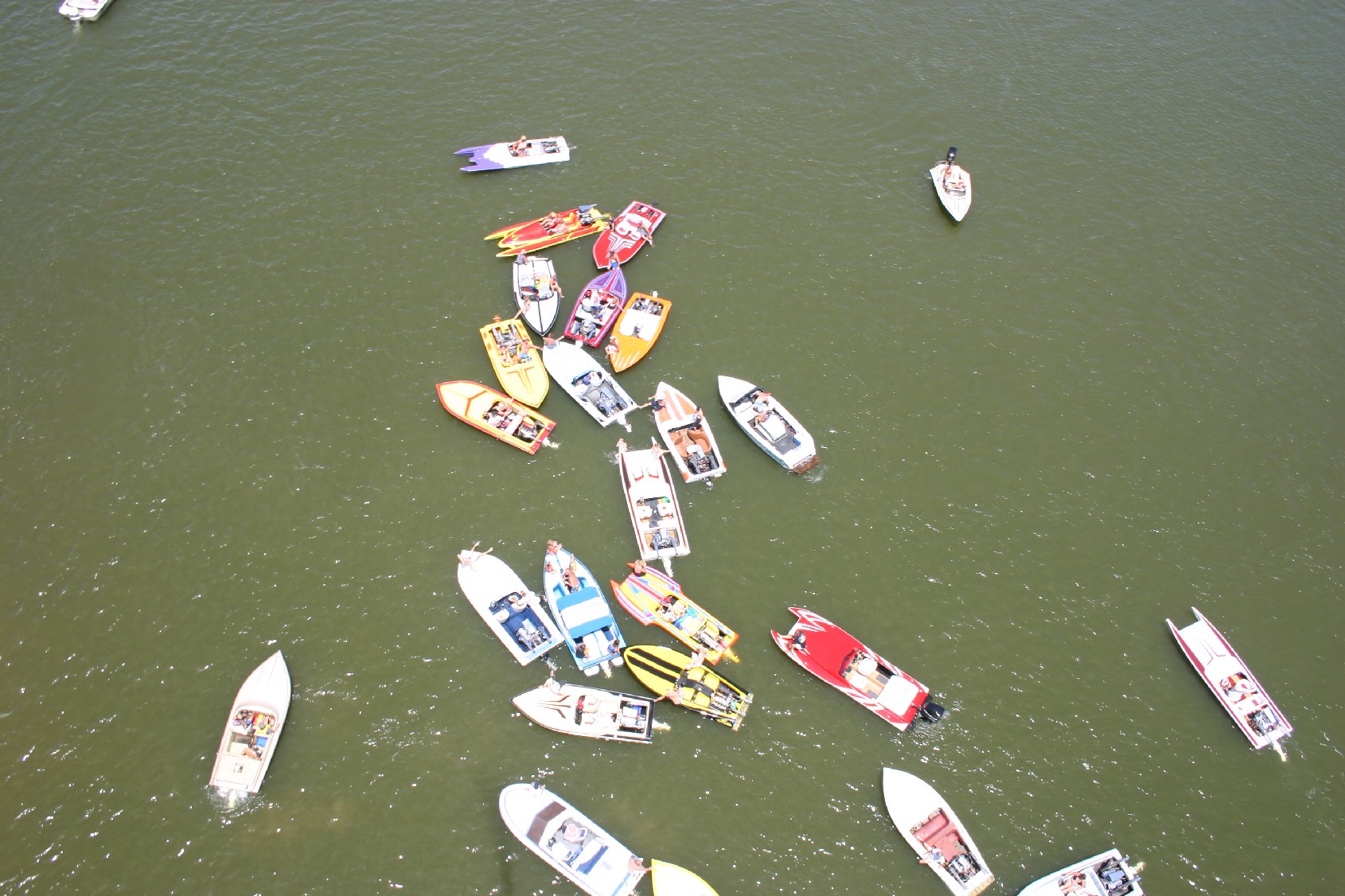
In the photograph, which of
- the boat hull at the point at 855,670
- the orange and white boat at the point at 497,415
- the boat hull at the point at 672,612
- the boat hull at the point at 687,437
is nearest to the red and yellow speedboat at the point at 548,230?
the orange and white boat at the point at 497,415

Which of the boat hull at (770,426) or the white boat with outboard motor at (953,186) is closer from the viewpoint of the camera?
the boat hull at (770,426)

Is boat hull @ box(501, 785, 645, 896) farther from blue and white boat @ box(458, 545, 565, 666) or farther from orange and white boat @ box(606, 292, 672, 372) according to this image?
orange and white boat @ box(606, 292, 672, 372)

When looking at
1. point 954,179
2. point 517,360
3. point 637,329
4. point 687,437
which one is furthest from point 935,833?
point 954,179

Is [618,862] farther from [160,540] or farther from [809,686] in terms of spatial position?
[160,540]

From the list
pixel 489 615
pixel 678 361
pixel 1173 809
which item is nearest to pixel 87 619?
pixel 489 615

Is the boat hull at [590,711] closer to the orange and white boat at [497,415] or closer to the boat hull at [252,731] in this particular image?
the boat hull at [252,731]

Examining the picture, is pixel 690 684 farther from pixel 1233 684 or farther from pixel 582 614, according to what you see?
pixel 1233 684
